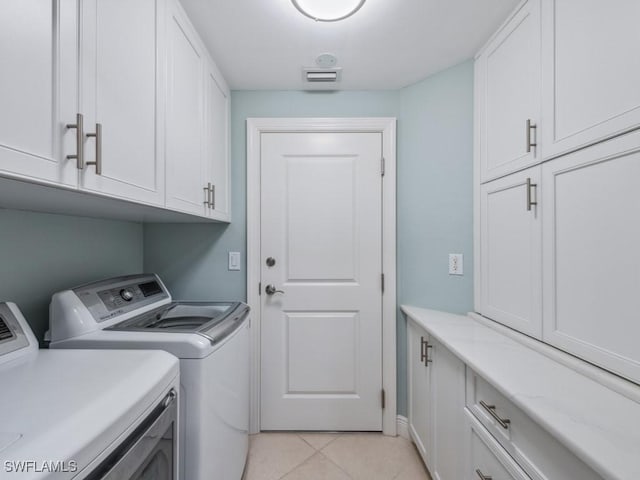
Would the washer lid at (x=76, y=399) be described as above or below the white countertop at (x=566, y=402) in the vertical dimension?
above

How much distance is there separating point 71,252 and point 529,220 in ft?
6.63

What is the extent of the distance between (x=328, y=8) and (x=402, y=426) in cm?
236

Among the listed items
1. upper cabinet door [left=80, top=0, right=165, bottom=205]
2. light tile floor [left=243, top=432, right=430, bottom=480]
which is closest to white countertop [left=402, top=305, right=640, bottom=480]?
light tile floor [left=243, top=432, right=430, bottom=480]

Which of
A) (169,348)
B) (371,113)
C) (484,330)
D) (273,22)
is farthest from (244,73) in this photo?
(484,330)

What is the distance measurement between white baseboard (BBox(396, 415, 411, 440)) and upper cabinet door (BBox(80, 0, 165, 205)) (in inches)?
75.9

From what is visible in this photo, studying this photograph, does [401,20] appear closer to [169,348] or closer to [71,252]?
[169,348]

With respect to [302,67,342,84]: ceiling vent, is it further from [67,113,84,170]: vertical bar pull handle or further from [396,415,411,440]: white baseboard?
[396,415,411,440]: white baseboard

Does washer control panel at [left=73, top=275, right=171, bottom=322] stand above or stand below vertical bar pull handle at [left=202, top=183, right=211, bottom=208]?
below

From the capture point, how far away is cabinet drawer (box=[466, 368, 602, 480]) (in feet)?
2.30

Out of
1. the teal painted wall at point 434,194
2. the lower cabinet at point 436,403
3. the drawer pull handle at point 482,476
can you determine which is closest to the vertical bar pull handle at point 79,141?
the lower cabinet at point 436,403

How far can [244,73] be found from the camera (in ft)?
5.91

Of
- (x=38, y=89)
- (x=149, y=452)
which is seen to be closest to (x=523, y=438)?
(x=149, y=452)

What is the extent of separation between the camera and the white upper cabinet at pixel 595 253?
83 cm

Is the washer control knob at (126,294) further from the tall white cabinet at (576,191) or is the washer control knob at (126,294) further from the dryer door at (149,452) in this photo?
the tall white cabinet at (576,191)
